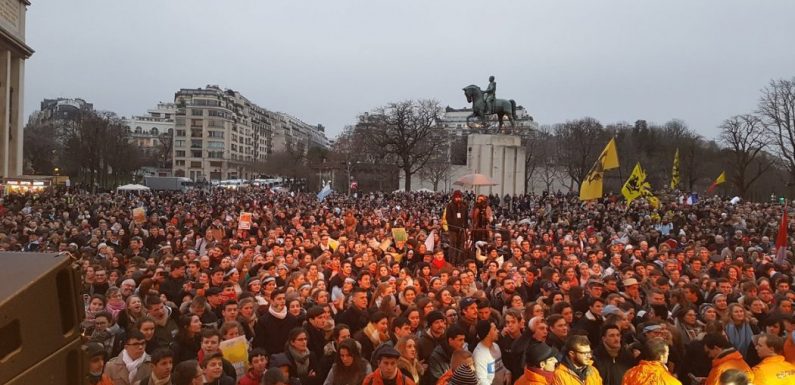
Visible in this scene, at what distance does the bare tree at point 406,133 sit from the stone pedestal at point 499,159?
24496 mm

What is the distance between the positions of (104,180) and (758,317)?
78.9 meters

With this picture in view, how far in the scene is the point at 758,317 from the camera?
7723mm

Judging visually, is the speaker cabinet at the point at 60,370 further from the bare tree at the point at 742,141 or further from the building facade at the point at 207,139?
the building facade at the point at 207,139

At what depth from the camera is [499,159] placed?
35.3m

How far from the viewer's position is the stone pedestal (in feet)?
115

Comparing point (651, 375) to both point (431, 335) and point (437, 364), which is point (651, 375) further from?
point (431, 335)

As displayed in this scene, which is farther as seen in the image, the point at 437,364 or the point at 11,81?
the point at 11,81

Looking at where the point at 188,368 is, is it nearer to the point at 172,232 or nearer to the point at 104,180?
the point at 172,232

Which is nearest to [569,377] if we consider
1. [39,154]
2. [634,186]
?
[634,186]

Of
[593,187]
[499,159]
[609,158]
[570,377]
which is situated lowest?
[570,377]

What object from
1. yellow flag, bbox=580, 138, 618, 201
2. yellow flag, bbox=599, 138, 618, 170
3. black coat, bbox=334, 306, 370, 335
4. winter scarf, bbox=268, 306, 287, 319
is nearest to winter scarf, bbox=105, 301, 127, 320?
winter scarf, bbox=268, 306, 287, 319

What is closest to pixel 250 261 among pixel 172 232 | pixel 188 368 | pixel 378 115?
pixel 172 232

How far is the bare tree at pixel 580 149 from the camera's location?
6788 centimetres

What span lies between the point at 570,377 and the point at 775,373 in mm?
1712
